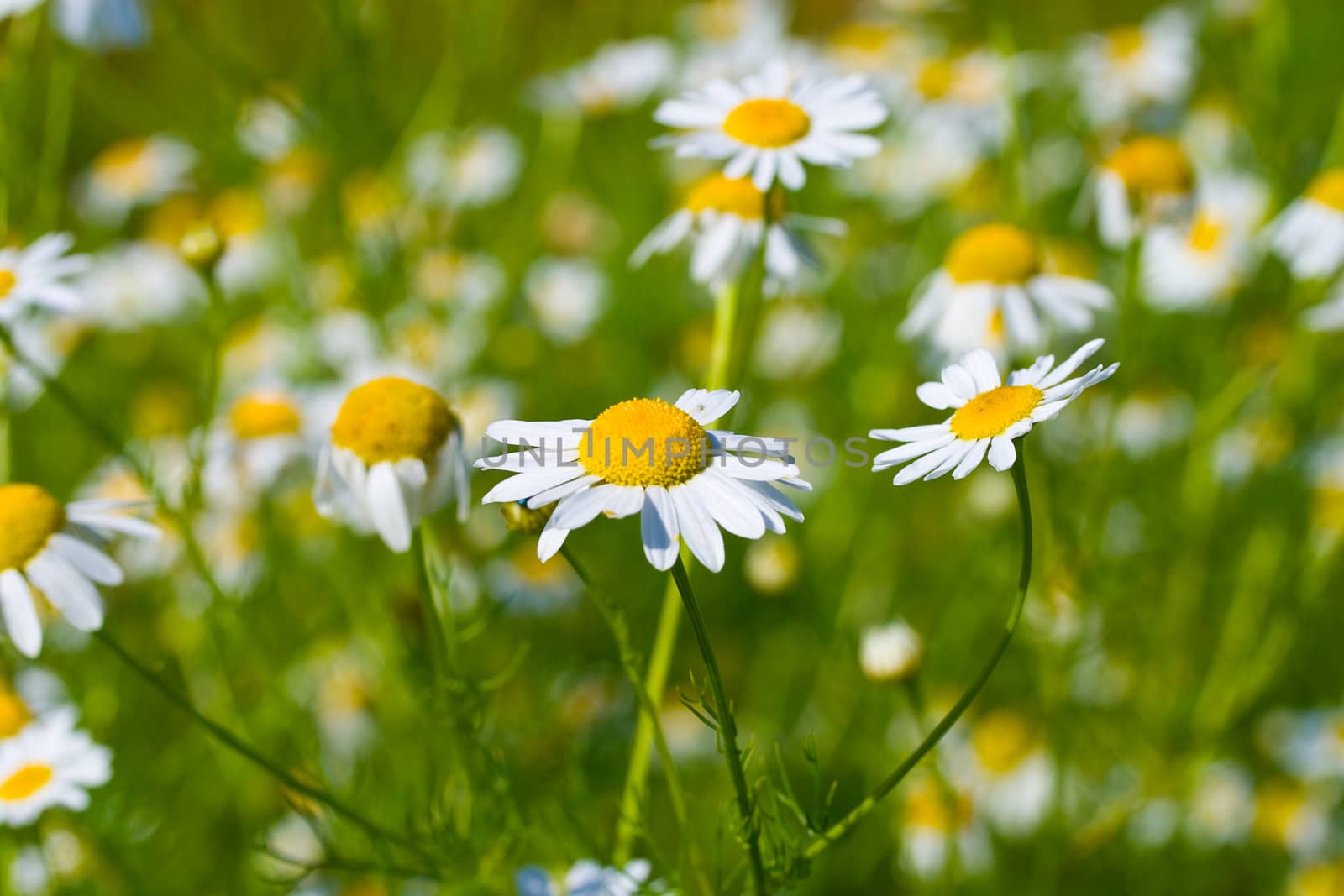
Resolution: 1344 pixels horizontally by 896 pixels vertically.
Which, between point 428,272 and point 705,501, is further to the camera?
point 428,272

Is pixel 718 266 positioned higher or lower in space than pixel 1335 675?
Result: higher

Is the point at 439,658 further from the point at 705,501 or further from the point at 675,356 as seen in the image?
the point at 675,356

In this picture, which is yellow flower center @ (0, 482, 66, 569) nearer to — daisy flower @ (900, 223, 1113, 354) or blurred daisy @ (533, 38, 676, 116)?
daisy flower @ (900, 223, 1113, 354)

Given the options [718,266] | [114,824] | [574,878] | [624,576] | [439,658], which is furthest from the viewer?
[624,576]

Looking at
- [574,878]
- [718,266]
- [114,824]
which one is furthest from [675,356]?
[574,878]

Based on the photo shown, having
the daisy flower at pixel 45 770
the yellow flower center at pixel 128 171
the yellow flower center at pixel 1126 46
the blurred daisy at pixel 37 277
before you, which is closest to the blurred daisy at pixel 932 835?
the daisy flower at pixel 45 770

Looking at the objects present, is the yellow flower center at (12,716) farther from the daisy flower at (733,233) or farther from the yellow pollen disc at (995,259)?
the yellow pollen disc at (995,259)

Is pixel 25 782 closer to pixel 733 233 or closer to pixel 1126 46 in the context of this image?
pixel 733 233
